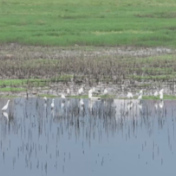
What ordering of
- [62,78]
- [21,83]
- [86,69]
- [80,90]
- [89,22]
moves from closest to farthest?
[80,90] → [21,83] → [62,78] → [86,69] → [89,22]

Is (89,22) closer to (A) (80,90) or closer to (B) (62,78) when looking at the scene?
(B) (62,78)

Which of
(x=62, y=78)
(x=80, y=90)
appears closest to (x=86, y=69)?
(x=62, y=78)

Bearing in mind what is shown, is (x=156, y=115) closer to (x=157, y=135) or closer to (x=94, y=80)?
(x=157, y=135)

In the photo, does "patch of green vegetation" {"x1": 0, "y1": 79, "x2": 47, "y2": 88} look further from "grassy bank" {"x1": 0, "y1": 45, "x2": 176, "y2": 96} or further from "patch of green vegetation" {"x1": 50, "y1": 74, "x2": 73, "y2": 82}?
"patch of green vegetation" {"x1": 50, "y1": 74, "x2": 73, "y2": 82}

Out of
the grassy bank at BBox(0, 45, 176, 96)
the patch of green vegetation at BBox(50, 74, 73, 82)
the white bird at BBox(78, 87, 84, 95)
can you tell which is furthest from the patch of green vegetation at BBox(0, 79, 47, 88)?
the white bird at BBox(78, 87, 84, 95)

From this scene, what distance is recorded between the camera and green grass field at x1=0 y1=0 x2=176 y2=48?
4381 centimetres

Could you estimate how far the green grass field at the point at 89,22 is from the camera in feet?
144

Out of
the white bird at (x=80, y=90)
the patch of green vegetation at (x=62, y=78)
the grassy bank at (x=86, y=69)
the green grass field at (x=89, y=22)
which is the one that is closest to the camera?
the white bird at (x=80, y=90)

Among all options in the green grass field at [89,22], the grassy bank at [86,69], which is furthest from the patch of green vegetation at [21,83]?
the green grass field at [89,22]

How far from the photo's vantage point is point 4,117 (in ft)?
76.8

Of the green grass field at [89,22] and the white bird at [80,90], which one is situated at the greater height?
the green grass field at [89,22]

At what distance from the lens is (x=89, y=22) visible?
51719 mm

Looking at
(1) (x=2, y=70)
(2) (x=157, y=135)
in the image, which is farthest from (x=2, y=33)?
(2) (x=157, y=135)

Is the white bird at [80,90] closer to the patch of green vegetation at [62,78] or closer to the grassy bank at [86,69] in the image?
the grassy bank at [86,69]
